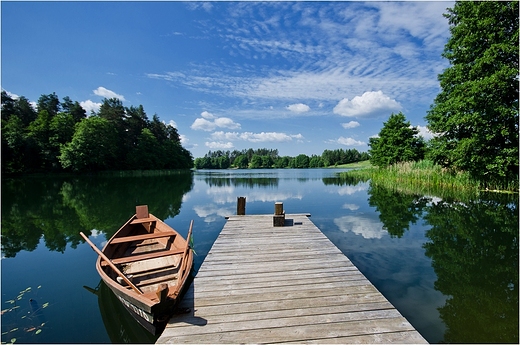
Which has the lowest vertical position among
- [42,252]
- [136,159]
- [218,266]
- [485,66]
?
[42,252]

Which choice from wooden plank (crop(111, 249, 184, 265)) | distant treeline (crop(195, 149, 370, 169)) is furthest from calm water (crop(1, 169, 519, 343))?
distant treeline (crop(195, 149, 370, 169))

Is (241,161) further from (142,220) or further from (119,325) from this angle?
(119,325)

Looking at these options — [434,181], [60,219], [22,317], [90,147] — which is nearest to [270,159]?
[90,147]

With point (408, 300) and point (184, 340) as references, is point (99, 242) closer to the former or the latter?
point (184, 340)

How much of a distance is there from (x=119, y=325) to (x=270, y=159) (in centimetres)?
11587

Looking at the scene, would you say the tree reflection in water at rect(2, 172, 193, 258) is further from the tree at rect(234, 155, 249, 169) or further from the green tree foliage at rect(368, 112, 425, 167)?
the tree at rect(234, 155, 249, 169)

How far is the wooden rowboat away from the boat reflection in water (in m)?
0.23

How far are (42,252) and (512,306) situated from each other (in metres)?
10.9

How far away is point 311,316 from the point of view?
314 cm

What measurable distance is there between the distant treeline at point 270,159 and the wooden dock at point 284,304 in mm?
100464

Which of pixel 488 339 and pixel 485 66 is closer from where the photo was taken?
pixel 488 339

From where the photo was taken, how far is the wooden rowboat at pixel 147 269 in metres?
3.18

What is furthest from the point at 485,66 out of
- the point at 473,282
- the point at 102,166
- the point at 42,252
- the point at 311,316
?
the point at 102,166

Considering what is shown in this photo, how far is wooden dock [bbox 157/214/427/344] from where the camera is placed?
2805mm
